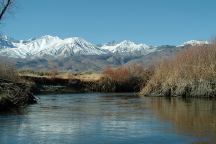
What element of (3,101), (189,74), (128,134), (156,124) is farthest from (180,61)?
(128,134)

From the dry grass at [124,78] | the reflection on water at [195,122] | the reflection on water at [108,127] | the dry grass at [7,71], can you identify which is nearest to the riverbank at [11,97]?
the reflection on water at [108,127]

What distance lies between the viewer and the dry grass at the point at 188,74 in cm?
5816

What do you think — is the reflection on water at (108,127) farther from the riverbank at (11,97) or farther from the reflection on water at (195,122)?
the riverbank at (11,97)

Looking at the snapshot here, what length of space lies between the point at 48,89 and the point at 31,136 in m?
60.1

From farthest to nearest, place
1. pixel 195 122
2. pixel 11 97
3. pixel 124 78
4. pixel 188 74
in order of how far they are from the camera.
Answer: pixel 124 78 < pixel 188 74 < pixel 11 97 < pixel 195 122

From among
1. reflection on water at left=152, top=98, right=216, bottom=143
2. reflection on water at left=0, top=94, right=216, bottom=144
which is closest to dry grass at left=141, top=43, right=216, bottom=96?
reflection on water at left=152, top=98, right=216, bottom=143

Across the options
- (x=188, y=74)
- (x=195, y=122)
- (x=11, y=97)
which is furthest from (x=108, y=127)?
(x=188, y=74)

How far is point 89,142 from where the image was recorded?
2231 centimetres

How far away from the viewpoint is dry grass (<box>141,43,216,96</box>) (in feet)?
191

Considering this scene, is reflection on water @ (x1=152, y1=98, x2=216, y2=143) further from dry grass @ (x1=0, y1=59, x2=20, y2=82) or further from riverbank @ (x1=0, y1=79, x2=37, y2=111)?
dry grass @ (x1=0, y1=59, x2=20, y2=82)

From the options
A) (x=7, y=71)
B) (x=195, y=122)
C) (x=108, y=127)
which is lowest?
(x=108, y=127)

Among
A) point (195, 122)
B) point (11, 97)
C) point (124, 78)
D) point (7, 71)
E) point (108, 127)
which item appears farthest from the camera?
point (124, 78)

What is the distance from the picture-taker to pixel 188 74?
195 feet

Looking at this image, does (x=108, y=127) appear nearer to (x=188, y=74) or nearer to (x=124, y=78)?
(x=188, y=74)
